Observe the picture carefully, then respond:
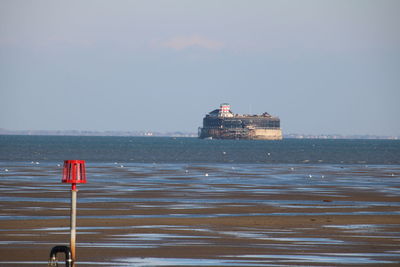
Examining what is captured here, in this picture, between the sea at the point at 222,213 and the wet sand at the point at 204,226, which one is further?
the sea at the point at 222,213

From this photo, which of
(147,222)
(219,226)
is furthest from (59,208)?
(219,226)

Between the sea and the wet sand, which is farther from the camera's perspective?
the sea

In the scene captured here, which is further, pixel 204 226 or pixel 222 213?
pixel 222 213

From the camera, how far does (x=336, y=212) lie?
115ft

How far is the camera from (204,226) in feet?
92.8

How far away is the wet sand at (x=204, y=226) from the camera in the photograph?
69.1 feet

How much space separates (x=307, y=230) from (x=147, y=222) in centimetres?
514

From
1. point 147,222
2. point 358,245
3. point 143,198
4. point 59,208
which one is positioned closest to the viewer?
point 358,245

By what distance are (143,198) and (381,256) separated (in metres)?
21.3

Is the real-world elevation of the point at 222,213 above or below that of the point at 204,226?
above

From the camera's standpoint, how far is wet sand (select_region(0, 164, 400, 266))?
21.0 meters

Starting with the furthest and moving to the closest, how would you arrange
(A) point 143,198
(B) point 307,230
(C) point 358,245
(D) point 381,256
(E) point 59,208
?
(A) point 143,198, (E) point 59,208, (B) point 307,230, (C) point 358,245, (D) point 381,256

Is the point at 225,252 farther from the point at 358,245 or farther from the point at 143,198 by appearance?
the point at 143,198

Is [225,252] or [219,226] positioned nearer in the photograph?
[225,252]
